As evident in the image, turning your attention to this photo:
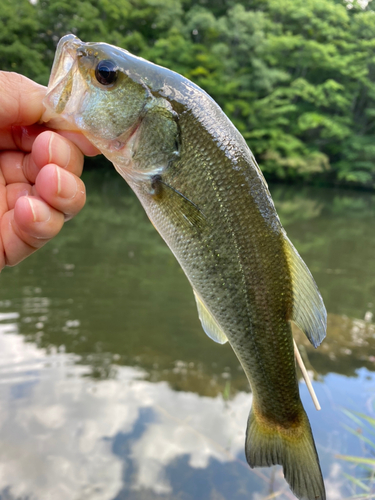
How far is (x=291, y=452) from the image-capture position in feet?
5.10

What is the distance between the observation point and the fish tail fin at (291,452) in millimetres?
1450

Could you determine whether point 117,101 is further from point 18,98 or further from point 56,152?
point 18,98

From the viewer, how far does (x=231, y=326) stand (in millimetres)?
1592

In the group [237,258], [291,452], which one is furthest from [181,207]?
[291,452]

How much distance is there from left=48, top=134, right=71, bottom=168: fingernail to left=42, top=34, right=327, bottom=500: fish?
0.10 meters

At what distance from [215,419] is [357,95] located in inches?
1255

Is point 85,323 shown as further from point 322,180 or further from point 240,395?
point 322,180

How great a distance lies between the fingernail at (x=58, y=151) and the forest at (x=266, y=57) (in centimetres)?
2289

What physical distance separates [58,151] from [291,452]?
167cm

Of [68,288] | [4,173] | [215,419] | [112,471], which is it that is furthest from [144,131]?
[68,288]

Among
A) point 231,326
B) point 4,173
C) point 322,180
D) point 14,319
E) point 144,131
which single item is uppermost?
point 144,131

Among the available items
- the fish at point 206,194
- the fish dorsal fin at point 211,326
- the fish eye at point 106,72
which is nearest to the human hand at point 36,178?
the fish at point 206,194

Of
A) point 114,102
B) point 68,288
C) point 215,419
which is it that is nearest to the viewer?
point 114,102

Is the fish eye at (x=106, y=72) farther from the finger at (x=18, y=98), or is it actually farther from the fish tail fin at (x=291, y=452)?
the fish tail fin at (x=291, y=452)
